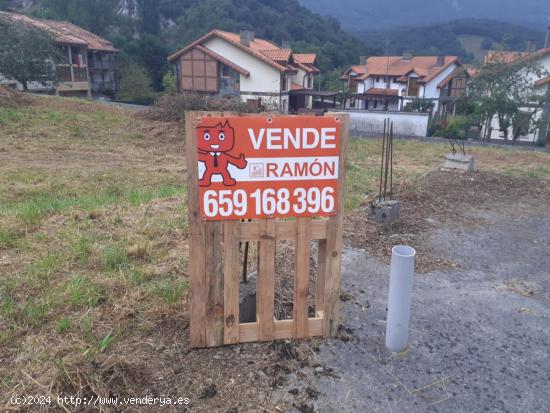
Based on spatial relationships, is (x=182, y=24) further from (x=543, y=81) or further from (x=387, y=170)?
(x=387, y=170)

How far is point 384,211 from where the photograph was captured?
221 inches

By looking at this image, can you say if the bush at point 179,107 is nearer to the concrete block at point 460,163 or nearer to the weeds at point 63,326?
the concrete block at point 460,163

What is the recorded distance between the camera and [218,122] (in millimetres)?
2457

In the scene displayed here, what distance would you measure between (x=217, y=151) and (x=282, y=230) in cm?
61

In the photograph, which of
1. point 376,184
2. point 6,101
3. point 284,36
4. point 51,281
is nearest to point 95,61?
point 6,101

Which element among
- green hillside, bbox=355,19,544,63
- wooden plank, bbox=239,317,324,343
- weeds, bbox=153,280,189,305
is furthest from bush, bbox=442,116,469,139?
green hillside, bbox=355,19,544,63

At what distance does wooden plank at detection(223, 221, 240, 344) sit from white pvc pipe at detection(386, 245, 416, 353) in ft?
3.14

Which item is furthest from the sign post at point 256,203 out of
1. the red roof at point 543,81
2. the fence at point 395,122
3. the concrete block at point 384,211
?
the red roof at point 543,81

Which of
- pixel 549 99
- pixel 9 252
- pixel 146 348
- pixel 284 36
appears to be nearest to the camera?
pixel 146 348

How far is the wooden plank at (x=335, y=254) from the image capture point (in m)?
2.64

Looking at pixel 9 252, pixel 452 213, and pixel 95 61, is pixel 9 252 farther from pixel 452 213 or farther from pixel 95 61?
pixel 95 61

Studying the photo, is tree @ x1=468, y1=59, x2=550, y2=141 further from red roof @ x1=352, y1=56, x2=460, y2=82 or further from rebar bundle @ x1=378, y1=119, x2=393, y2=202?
rebar bundle @ x1=378, y1=119, x2=393, y2=202

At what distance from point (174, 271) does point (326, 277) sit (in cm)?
152

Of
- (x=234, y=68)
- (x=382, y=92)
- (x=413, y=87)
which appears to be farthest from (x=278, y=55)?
(x=413, y=87)
